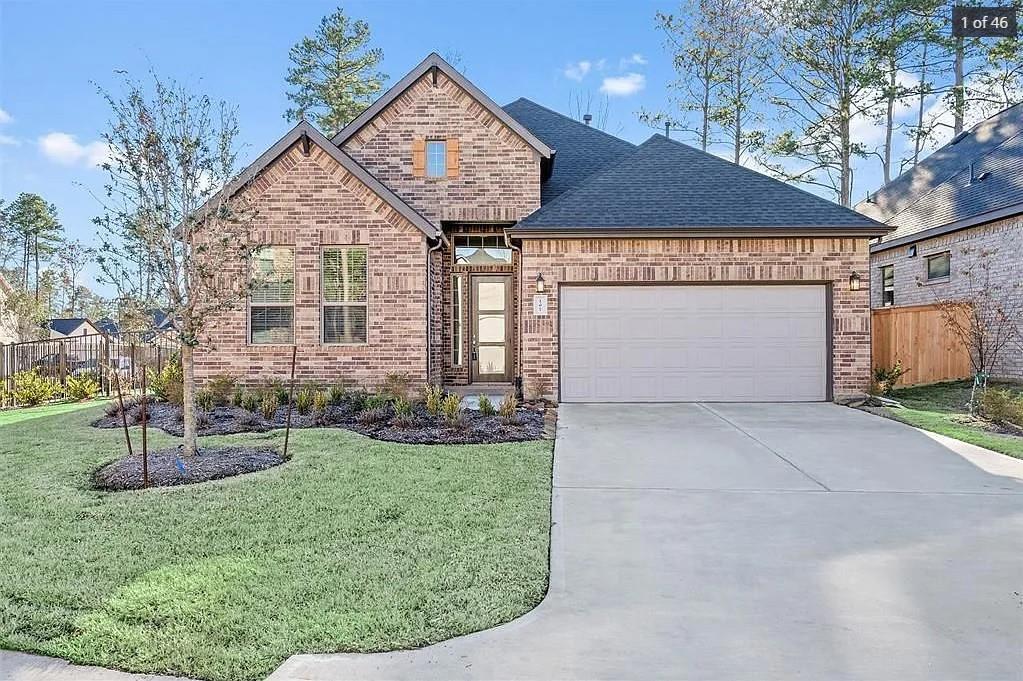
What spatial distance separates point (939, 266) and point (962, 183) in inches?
95.3

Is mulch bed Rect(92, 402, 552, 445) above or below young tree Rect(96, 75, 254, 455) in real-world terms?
below

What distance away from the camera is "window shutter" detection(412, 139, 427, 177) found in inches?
511

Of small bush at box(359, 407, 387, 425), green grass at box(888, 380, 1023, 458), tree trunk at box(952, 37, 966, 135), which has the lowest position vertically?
green grass at box(888, 380, 1023, 458)

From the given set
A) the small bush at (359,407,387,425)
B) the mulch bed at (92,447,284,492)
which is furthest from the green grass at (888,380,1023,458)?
the mulch bed at (92,447,284,492)

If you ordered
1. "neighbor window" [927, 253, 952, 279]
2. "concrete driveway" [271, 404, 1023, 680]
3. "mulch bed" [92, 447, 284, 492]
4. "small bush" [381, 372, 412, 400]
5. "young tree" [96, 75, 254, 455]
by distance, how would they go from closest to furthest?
"concrete driveway" [271, 404, 1023, 680] → "mulch bed" [92, 447, 284, 492] → "young tree" [96, 75, 254, 455] → "small bush" [381, 372, 412, 400] → "neighbor window" [927, 253, 952, 279]

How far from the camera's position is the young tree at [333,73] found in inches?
1077

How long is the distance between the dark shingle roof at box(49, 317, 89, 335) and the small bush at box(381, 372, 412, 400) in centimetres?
3592

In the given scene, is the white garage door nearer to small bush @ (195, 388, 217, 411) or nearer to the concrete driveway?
the concrete driveway

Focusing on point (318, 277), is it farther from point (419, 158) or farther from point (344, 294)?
point (419, 158)

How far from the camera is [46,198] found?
4069 centimetres

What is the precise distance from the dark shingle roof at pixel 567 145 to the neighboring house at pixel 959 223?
6.54m

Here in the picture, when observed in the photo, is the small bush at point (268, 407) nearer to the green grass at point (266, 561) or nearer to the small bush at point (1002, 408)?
the green grass at point (266, 561)

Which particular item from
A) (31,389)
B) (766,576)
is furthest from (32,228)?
(766,576)

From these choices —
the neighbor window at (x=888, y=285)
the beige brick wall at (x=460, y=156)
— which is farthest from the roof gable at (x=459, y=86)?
the neighbor window at (x=888, y=285)
